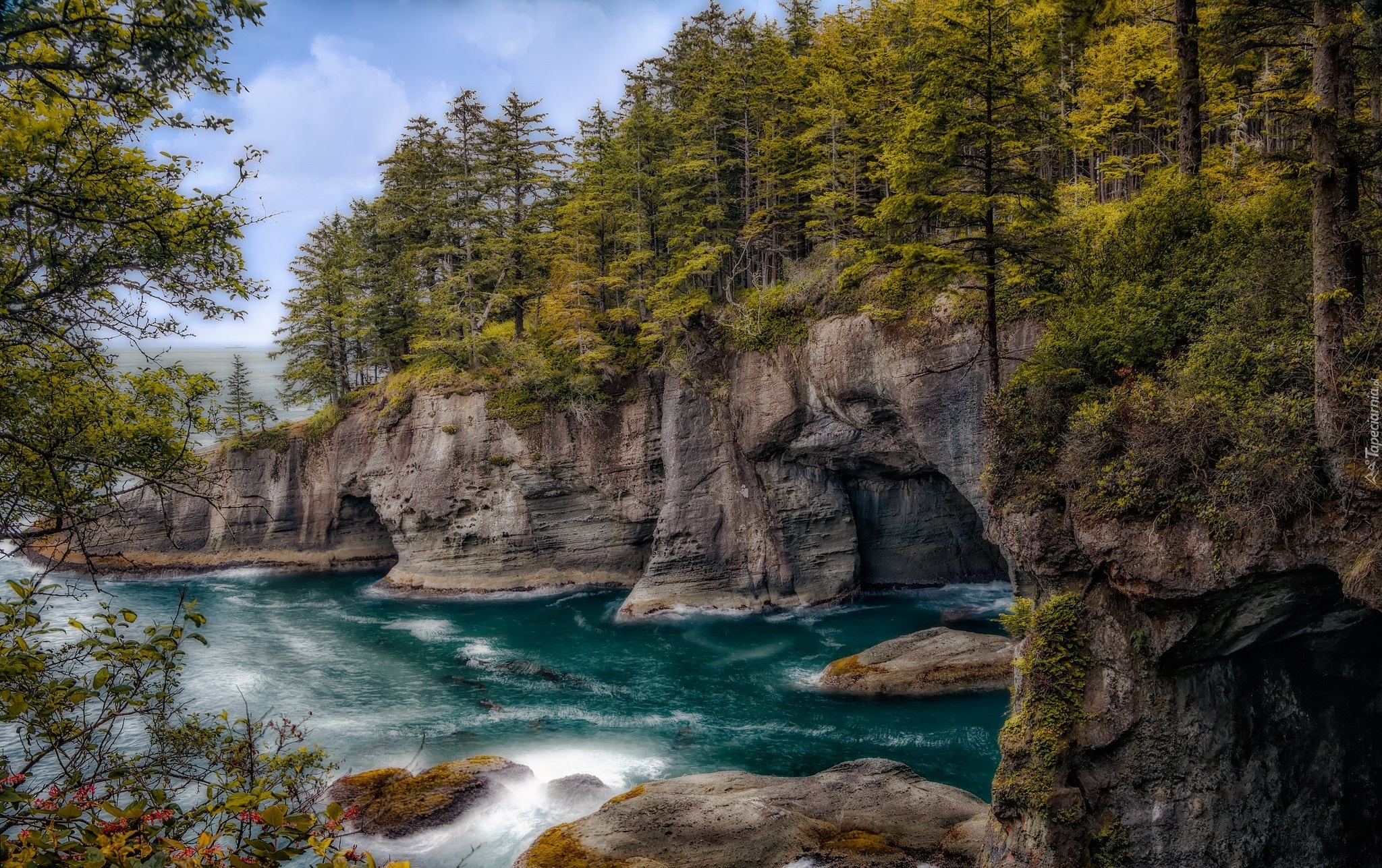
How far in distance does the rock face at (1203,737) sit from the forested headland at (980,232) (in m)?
1.62

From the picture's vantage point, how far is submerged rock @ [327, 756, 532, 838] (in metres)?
15.7

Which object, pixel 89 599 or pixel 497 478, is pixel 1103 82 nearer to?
pixel 497 478

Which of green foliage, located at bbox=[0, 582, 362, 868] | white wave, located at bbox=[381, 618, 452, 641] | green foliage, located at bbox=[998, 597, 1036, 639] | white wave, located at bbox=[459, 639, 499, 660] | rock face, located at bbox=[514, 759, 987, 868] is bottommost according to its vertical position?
rock face, located at bbox=[514, 759, 987, 868]

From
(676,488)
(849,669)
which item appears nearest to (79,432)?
(849,669)

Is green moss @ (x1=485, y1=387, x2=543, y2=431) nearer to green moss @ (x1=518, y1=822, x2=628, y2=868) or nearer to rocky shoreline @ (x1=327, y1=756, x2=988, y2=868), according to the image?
rocky shoreline @ (x1=327, y1=756, x2=988, y2=868)

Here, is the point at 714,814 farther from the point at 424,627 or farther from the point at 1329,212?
the point at 424,627

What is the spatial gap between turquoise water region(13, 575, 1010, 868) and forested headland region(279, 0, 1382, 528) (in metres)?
9.59

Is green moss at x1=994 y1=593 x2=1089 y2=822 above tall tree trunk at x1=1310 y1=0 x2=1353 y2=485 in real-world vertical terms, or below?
below

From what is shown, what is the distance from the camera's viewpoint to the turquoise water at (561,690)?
1858 cm

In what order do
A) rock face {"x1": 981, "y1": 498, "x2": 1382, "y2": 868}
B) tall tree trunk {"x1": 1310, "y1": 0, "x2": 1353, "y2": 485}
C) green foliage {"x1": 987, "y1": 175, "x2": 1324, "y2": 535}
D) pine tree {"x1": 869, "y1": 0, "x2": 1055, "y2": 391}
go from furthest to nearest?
pine tree {"x1": 869, "y1": 0, "x2": 1055, "y2": 391}, rock face {"x1": 981, "y1": 498, "x2": 1382, "y2": 868}, green foliage {"x1": 987, "y1": 175, "x2": 1324, "y2": 535}, tall tree trunk {"x1": 1310, "y1": 0, "x2": 1353, "y2": 485}

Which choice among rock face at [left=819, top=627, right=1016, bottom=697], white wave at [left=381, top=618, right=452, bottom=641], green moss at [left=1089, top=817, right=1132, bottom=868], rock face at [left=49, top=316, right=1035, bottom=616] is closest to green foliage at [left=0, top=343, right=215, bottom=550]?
green moss at [left=1089, top=817, right=1132, bottom=868]

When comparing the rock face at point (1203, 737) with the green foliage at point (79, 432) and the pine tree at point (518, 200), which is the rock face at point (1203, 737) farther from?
the pine tree at point (518, 200)

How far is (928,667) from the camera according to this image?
72.3 feet

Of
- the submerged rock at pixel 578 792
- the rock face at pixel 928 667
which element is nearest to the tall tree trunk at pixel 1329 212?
the rock face at pixel 928 667
